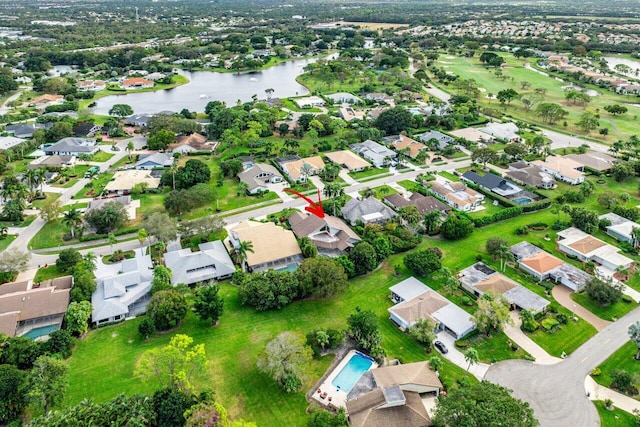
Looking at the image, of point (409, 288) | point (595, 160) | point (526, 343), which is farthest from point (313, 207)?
point (595, 160)

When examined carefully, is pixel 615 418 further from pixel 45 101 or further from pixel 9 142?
pixel 45 101

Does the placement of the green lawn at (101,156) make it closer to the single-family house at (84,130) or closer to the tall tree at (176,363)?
the single-family house at (84,130)

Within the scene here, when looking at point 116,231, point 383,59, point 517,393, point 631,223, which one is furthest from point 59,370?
point 383,59

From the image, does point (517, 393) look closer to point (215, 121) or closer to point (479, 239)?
point (479, 239)

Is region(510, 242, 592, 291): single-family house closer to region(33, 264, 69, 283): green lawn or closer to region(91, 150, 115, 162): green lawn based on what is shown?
region(33, 264, 69, 283): green lawn

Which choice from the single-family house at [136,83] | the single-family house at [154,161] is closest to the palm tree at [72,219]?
the single-family house at [154,161]

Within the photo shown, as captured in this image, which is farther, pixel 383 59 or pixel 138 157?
pixel 383 59
